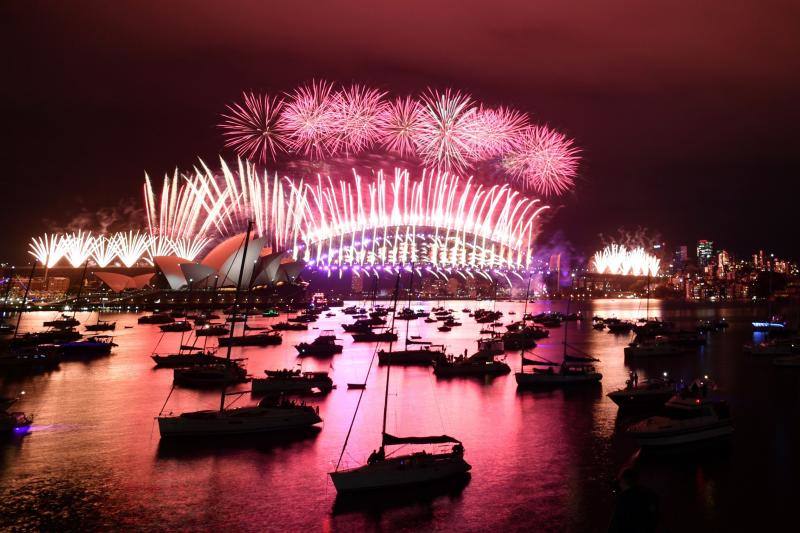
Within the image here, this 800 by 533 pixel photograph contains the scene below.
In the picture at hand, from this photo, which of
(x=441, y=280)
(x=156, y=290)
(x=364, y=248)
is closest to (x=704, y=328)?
(x=364, y=248)

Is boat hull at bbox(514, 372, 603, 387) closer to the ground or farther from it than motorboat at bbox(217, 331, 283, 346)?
closer to the ground

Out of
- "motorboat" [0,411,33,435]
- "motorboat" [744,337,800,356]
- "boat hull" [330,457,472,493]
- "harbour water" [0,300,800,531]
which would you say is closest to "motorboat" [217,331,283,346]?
"harbour water" [0,300,800,531]

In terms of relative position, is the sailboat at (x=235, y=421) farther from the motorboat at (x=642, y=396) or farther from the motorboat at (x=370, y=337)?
the motorboat at (x=370, y=337)

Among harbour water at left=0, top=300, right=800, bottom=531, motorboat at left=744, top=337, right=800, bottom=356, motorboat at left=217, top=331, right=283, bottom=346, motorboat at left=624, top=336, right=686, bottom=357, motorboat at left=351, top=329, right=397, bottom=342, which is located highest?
motorboat at left=744, top=337, right=800, bottom=356

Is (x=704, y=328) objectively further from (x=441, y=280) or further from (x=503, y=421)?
(x=441, y=280)

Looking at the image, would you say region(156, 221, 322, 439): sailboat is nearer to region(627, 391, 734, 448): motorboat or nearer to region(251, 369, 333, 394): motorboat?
region(251, 369, 333, 394): motorboat

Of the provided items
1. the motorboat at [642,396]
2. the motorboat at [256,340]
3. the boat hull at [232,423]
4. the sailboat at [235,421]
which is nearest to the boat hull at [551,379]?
the motorboat at [642,396]
